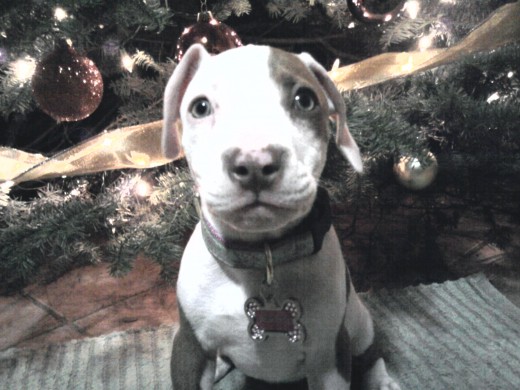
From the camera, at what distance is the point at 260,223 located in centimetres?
56

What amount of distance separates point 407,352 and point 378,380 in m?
0.18

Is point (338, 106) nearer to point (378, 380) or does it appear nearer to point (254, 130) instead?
point (254, 130)

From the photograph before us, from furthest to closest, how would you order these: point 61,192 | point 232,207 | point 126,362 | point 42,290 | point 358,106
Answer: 1. point 42,290
2. point 61,192
3. point 126,362
4. point 358,106
5. point 232,207

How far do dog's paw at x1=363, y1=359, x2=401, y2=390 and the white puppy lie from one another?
154mm

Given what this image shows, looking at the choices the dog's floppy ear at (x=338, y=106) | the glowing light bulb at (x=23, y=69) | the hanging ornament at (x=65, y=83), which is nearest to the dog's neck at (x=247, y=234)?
the dog's floppy ear at (x=338, y=106)

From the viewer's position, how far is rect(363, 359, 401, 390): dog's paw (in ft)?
2.84

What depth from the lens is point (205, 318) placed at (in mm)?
684

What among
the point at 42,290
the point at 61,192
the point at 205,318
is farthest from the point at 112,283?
the point at 205,318

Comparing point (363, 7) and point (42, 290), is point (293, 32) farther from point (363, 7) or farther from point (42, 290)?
point (42, 290)

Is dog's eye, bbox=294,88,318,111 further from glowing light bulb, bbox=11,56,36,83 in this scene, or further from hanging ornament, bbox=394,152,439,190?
glowing light bulb, bbox=11,56,36,83

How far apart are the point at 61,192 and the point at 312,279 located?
71 centimetres

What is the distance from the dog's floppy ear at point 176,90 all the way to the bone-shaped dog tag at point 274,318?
24cm

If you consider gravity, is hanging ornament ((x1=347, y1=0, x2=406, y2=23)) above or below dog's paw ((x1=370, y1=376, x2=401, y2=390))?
above

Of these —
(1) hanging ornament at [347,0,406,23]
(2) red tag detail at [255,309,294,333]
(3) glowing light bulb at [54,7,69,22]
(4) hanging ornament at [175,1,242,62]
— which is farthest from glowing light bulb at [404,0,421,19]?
(2) red tag detail at [255,309,294,333]
